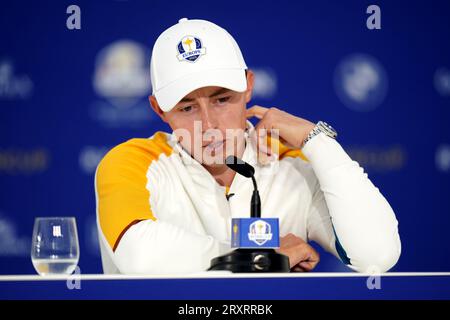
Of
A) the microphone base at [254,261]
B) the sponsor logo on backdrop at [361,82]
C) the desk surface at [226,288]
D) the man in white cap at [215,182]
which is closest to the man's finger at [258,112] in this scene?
the man in white cap at [215,182]

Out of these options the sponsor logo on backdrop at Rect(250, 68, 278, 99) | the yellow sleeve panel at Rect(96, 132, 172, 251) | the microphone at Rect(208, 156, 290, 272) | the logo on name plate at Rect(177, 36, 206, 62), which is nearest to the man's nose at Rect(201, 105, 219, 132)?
the logo on name plate at Rect(177, 36, 206, 62)

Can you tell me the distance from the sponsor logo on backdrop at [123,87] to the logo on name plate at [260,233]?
1.80 meters

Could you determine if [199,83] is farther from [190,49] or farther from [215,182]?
[215,182]

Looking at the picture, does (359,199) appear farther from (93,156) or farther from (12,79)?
(12,79)

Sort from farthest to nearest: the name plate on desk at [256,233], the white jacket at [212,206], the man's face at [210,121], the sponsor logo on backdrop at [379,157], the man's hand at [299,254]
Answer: the sponsor logo on backdrop at [379,157]
the man's face at [210,121]
the man's hand at [299,254]
the white jacket at [212,206]
the name plate on desk at [256,233]

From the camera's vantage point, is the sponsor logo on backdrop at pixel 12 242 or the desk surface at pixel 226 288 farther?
the sponsor logo on backdrop at pixel 12 242

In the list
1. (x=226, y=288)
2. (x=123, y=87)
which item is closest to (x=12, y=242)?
(x=123, y=87)

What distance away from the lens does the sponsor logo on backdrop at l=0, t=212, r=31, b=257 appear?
344 cm

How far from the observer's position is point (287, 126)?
222cm

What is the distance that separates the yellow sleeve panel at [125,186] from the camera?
201 cm

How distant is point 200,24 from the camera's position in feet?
7.45

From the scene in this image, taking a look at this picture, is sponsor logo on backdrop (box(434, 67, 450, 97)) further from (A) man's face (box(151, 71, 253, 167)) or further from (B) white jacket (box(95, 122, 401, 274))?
(A) man's face (box(151, 71, 253, 167))

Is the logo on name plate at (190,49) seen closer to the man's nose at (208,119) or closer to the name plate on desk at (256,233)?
the man's nose at (208,119)
